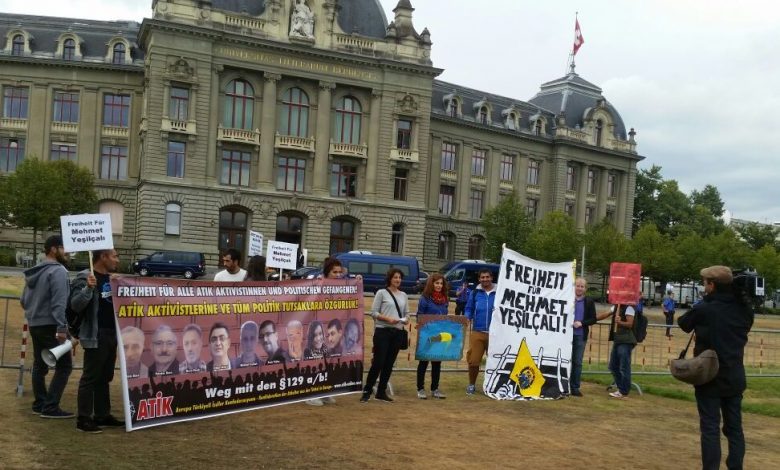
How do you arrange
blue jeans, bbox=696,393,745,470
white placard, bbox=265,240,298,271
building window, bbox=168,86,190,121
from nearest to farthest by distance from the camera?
1. blue jeans, bbox=696,393,745,470
2. white placard, bbox=265,240,298,271
3. building window, bbox=168,86,190,121

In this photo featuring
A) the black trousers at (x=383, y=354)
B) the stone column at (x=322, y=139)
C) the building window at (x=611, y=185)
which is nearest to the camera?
the black trousers at (x=383, y=354)

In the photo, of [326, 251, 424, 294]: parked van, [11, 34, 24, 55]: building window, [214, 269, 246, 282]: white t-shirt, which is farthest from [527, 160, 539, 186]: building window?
[214, 269, 246, 282]: white t-shirt

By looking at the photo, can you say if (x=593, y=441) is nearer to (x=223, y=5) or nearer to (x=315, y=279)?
(x=315, y=279)

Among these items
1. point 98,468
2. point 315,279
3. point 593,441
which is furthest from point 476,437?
point 98,468

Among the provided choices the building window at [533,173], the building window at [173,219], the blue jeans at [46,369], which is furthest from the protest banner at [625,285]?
the building window at [533,173]

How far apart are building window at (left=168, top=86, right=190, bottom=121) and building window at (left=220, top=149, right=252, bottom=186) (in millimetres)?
3782

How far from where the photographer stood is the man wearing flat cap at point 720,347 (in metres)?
8.13

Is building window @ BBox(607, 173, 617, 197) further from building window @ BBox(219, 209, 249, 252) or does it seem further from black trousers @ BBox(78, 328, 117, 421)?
black trousers @ BBox(78, 328, 117, 421)

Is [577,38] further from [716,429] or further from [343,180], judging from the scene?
[716,429]

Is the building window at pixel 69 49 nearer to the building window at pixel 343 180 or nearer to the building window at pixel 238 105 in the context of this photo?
the building window at pixel 238 105

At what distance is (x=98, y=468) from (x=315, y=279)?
4.55 metres

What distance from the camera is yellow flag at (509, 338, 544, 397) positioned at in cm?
1328

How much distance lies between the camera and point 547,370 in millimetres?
13625

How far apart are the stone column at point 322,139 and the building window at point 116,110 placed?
1421cm
